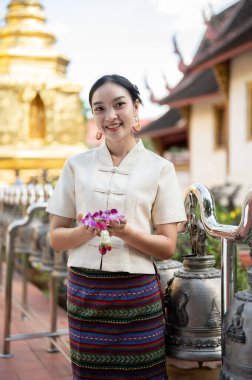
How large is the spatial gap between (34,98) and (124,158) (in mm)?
13987

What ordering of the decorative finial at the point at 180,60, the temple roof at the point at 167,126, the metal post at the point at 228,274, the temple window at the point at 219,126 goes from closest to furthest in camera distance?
the metal post at the point at 228,274
the decorative finial at the point at 180,60
the temple window at the point at 219,126
the temple roof at the point at 167,126

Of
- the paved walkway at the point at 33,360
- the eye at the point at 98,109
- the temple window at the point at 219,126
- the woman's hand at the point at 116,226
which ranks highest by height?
the temple window at the point at 219,126

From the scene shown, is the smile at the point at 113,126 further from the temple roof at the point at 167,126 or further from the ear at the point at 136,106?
the temple roof at the point at 167,126

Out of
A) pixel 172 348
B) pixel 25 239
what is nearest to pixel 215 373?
pixel 172 348

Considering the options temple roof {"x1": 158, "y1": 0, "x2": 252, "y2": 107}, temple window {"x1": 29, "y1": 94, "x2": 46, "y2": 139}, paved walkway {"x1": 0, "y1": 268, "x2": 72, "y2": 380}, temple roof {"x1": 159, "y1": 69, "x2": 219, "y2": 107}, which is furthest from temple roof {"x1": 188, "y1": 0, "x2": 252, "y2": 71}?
paved walkway {"x1": 0, "y1": 268, "x2": 72, "y2": 380}

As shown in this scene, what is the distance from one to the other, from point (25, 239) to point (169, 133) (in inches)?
646

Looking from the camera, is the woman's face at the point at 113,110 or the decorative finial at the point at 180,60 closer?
the woman's face at the point at 113,110

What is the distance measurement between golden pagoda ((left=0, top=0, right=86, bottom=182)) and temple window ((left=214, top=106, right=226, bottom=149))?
3.09 meters

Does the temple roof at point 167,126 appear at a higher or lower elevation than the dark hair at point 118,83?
higher

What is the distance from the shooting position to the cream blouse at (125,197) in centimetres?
218

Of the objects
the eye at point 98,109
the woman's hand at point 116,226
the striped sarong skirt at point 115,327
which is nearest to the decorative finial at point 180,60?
the eye at point 98,109

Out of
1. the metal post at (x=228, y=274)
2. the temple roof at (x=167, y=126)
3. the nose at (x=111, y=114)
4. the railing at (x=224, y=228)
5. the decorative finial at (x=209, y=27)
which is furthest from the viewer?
the temple roof at (x=167, y=126)

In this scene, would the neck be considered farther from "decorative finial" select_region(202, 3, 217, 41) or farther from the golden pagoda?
the golden pagoda

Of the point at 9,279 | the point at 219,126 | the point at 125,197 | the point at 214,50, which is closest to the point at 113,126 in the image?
the point at 125,197
